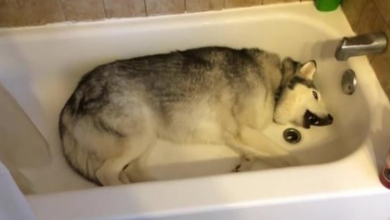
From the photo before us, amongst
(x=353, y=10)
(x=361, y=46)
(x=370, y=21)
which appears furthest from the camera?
(x=353, y=10)

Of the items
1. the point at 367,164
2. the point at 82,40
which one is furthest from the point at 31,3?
the point at 367,164

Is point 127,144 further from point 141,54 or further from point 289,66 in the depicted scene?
point 289,66

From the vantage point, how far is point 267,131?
4.92ft

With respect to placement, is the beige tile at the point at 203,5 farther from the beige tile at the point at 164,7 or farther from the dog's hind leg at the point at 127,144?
the dog's hind leg at the point at 127,144

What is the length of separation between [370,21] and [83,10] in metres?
0.92

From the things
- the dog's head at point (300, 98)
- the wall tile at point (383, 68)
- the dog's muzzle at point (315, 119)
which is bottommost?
the dog's muzzle at point (315, 119)

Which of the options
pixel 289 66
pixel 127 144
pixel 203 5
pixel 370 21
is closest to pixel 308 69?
pixel 289 66

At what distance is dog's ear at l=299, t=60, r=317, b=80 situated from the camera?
1354 millimetres

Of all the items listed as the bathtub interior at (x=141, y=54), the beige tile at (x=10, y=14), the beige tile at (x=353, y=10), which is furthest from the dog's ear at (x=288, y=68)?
the beige tile at (x=10, y=14)

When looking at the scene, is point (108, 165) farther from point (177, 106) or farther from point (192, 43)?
point (192, 43)

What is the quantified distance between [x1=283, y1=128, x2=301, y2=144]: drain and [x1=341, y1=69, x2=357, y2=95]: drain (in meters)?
0.24

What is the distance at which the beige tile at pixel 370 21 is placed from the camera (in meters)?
1.22

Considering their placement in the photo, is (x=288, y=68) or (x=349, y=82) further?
(x=288, y=68)

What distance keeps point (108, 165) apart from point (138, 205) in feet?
1.15
